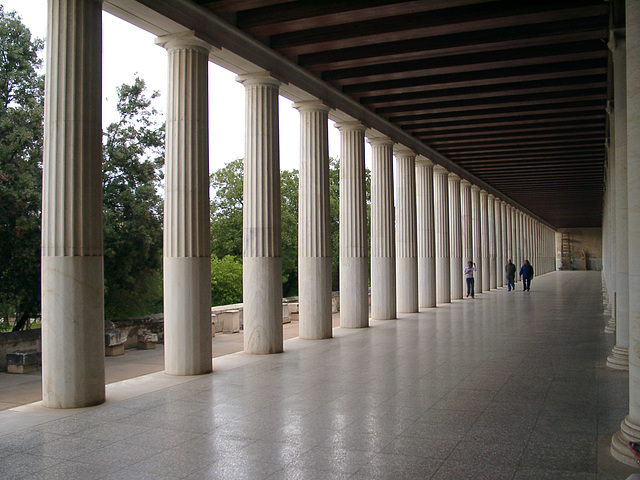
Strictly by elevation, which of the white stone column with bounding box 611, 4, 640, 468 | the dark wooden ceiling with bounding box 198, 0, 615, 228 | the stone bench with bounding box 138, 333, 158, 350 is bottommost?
the stone bench with bounding box 138, 333, 158, 350

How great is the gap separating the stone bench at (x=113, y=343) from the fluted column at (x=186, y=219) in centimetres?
626

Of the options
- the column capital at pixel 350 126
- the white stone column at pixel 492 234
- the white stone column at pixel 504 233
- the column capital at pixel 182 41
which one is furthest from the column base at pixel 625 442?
the white stone column at pixel 504 233

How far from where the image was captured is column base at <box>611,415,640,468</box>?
20.6 ft

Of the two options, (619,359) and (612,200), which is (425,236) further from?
(619,359)

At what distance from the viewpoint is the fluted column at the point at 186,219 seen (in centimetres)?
1195

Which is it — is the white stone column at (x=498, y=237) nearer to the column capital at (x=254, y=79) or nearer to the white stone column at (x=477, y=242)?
the white stone column at (x=477, y=242)

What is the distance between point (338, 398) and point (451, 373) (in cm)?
286

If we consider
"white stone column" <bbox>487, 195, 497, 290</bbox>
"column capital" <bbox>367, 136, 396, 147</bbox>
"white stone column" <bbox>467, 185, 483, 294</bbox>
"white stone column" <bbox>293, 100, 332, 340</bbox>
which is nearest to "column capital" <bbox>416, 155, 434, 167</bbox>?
"column capital" <bbox>367, 136, 396, 147</bbox>

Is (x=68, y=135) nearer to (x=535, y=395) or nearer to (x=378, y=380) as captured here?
(x=378, y=380)

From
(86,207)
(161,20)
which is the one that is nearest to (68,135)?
(86,207)

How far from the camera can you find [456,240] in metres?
34.0

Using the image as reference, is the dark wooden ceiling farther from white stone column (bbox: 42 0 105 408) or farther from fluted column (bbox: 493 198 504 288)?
fluted column (bbox: 493 198 504 288)

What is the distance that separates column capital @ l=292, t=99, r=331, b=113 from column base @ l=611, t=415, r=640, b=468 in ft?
41.1

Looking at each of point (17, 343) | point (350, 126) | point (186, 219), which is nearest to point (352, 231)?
point (350, 126)
